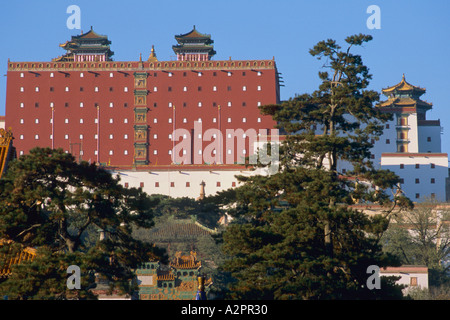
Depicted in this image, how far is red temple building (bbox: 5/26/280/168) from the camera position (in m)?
77.6

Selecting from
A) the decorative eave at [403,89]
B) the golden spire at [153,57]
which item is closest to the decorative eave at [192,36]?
the golden spire at [153,57]

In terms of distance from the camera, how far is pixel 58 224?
25031mm

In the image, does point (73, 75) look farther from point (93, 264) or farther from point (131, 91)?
point (93, 264)

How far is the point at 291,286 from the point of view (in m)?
25.5

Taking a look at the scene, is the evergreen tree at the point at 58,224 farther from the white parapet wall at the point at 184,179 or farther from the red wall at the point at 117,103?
the red wall at the point at 117,103

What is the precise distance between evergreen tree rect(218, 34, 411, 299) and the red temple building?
45416 millimetres

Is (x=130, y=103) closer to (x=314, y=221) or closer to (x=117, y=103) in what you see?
(x=117, y=103)

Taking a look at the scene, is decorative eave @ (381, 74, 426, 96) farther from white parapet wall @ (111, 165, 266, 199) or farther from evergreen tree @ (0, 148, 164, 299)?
evergreen tree @ (0, 148, 164, 299)

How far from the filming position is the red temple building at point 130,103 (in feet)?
255

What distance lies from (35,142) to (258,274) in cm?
5477

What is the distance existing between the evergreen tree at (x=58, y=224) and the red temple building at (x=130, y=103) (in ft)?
168

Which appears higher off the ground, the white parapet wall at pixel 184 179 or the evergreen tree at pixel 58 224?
the white parapet wall at pixel 184 179
